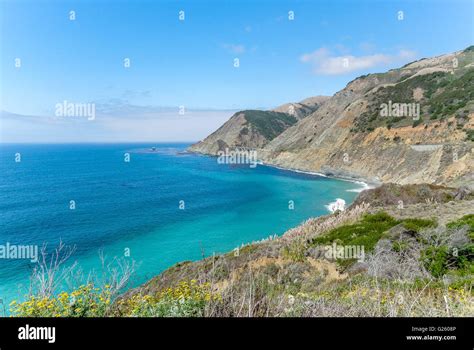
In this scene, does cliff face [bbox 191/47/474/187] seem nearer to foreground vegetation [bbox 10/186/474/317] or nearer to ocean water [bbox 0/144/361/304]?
ocean water [bbox 0/144/361/304]

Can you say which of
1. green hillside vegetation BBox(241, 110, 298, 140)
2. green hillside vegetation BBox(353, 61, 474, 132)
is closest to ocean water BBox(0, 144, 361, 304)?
green hillside vegetation BBox(353, 61, 474, 132)

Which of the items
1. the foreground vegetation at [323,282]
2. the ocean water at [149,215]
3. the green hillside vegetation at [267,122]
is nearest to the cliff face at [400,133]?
the ocean water at [149,215]

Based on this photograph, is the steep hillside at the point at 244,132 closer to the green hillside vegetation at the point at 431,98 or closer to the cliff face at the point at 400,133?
the cliff face at the point at 400,133

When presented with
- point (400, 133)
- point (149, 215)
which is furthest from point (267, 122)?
point (149, 215)

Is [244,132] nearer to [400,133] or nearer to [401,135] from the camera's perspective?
[400,133]
